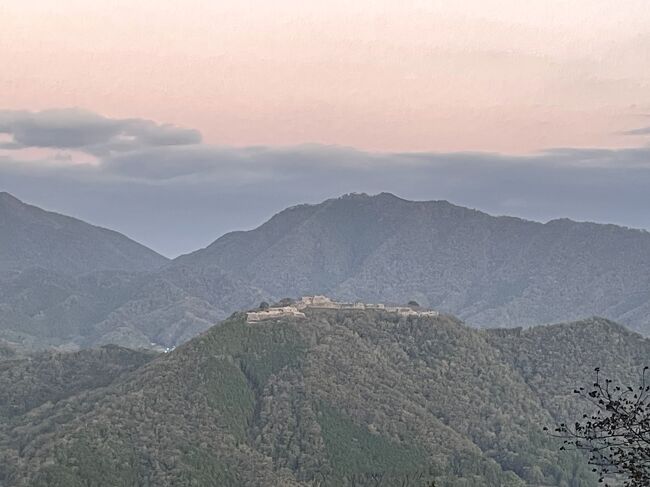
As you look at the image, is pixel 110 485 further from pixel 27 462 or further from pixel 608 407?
pixel 608 407

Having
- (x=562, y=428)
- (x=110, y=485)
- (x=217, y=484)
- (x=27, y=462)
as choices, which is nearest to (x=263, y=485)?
(x=217, y=484)

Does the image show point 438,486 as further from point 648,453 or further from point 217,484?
point 648,453

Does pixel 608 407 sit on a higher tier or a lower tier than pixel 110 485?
higher

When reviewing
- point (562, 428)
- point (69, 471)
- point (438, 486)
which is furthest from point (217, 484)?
point (562, 428)

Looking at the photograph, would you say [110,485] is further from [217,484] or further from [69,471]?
[217,484]

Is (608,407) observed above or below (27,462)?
above

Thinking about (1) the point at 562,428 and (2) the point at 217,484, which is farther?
(2) the point at 217,484

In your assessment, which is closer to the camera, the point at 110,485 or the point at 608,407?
the point at 608,407

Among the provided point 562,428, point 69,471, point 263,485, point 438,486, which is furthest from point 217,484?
point 562,428
